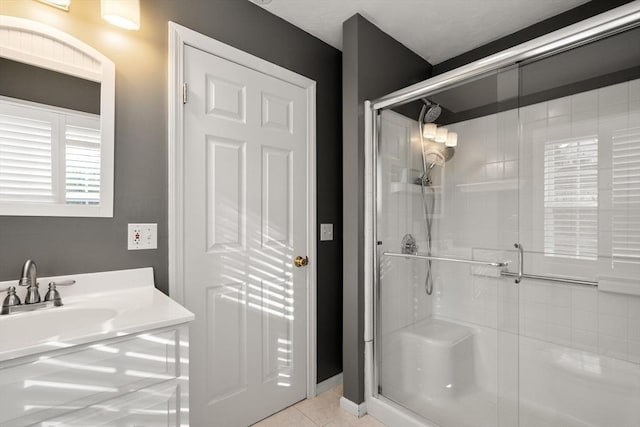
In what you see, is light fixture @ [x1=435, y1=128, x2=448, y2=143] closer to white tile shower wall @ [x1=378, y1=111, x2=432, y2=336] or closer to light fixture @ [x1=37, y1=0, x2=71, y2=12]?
white tile shower wall @ [x1=378, y1=111, x2=432, y2=336]

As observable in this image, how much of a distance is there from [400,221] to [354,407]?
1.18 m

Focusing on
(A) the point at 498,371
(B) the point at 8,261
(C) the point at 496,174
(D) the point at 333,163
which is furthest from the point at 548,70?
(B) the point at 8,261

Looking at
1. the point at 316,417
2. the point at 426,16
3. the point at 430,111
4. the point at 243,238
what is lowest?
the point at 316,417

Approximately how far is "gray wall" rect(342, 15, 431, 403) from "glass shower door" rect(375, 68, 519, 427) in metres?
0.13

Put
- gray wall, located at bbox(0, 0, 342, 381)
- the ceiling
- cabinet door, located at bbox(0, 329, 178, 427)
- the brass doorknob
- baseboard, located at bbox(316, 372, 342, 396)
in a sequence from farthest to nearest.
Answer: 1. baseboard, located at bbox(316, 372, 342, 396)
2. the brass doorknob
3. the ceiling
4. gray wall, located at bbox(0, 0, 342, 381)
5. cabinet door, located at bbox(0, 329, 178, 427)

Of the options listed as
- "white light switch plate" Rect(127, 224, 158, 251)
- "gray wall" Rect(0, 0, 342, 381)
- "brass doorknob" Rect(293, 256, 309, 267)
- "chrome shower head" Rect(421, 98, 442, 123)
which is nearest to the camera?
"gray wall" Rect(0, 0, 342, 381)

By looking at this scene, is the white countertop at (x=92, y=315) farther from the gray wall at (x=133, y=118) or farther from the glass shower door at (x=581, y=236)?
the glass shower door at (x=581, y=236)

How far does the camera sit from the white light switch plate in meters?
1.43

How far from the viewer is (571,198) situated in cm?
179

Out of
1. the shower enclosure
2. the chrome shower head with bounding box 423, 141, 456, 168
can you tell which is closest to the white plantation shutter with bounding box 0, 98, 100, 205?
the shower enclosure

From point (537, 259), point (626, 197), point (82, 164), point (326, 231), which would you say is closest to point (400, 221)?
point (326, 231)

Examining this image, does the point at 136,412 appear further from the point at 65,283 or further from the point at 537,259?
the point at 537,259

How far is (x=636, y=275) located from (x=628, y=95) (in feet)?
2.89

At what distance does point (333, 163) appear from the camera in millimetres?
2322
